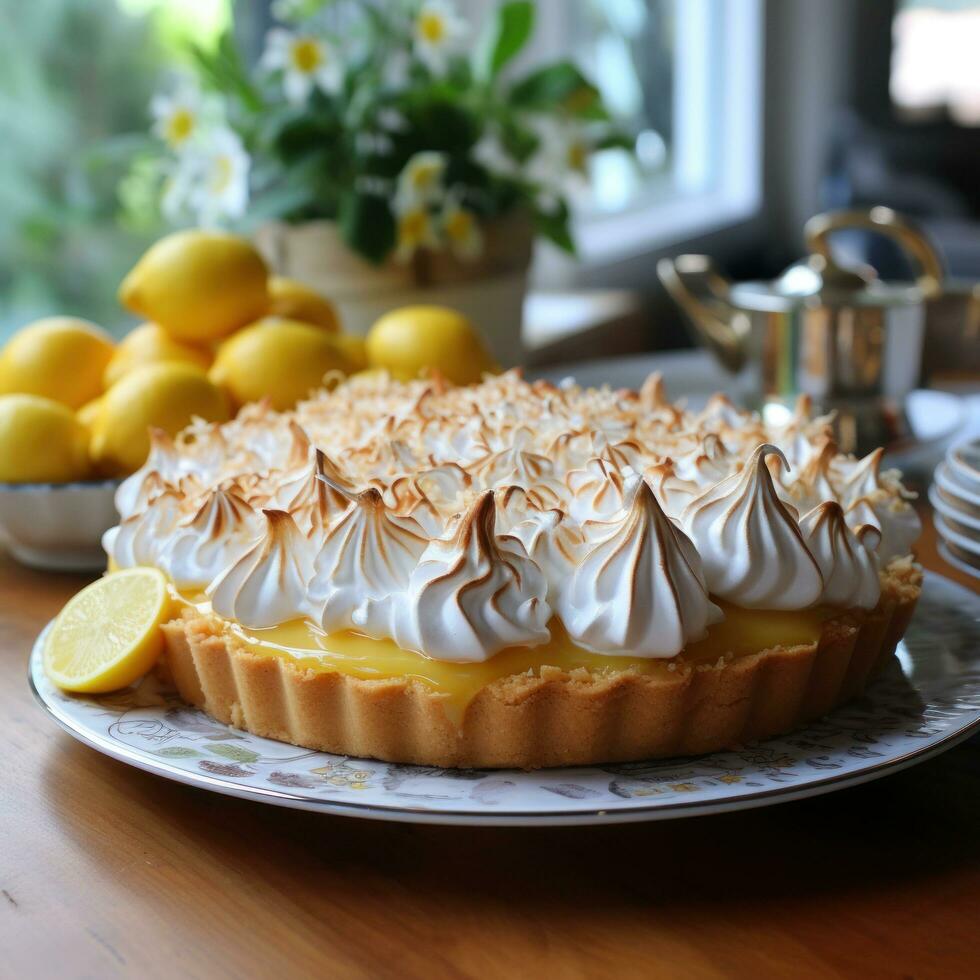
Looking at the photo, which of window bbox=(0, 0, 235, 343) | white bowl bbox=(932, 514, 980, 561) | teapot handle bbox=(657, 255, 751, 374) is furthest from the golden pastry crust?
window bbox=(0, 0, 235, 343)

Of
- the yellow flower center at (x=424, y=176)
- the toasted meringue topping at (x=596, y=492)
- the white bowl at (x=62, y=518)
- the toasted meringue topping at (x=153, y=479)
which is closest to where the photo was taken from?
the toasted meringue topping at (x=596, y=492)

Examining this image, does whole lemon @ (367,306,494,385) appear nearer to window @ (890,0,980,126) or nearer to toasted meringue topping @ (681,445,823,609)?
toasted meringue topping @ (681,445,823,609)

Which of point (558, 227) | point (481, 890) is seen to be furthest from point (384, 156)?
point (481, 890)

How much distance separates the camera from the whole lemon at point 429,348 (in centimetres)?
149

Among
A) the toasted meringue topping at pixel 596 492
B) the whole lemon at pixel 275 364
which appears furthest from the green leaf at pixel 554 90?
the toasted meringue topping at pixel 596 492

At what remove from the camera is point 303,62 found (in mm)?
1849

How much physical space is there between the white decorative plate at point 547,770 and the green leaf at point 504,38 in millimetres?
1356

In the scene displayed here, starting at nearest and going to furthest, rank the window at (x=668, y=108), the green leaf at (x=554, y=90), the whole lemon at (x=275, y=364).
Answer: the whole lemon at (x=275, y=364)
the green leaf at (x=554, y=90)
the window at (x=668, y=108)

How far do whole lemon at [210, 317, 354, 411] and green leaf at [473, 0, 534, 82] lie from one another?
763 mm

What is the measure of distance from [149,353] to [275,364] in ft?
0.53

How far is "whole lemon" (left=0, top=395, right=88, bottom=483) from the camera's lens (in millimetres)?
1282

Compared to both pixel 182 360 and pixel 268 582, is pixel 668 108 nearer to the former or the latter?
pixel 182 360

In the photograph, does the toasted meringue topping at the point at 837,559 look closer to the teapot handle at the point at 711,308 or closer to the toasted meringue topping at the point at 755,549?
the toasted meringue topping at the point at 755,549

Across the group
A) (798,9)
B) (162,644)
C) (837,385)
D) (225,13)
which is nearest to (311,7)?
(225,13)
